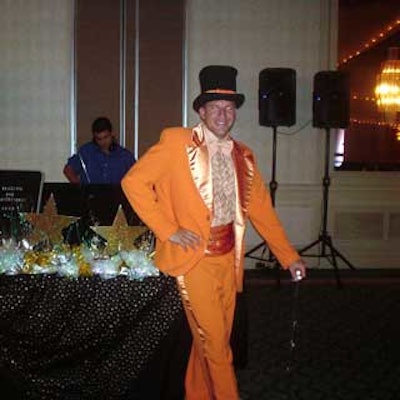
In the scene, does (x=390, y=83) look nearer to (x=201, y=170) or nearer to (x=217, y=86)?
(x=217, y=86)

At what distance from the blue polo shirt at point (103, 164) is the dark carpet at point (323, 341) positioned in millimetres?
1528

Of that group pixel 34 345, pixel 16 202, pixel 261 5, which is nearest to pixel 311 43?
pixel 261 5

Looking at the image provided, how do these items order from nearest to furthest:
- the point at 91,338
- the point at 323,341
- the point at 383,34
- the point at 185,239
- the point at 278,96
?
1. the point at 185,239
2. the point at 91,338
3. the point at 323,341
4. the point at 278,96
5. the point at 383,34

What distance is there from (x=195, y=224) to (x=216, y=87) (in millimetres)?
587

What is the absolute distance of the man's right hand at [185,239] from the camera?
2303 millimetres

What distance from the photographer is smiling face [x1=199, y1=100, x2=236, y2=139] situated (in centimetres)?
241

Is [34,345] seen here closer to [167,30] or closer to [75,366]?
[75,366]

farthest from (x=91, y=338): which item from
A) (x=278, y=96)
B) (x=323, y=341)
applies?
(x=278, y=96)

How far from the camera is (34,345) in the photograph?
257 centimetres

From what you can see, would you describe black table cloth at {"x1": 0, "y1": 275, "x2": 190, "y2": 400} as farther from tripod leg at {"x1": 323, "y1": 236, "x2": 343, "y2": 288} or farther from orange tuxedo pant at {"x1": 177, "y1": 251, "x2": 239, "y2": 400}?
tripod leg at {"x1": 323, "y1": 236, "x2": 343, "y2": 288}

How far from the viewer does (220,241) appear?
2441mm

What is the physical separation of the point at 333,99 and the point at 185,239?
12.3ft

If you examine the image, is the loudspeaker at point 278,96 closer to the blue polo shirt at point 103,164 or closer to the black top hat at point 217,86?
the blue polo shirt at point 103,164

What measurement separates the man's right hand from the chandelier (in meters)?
4.37
